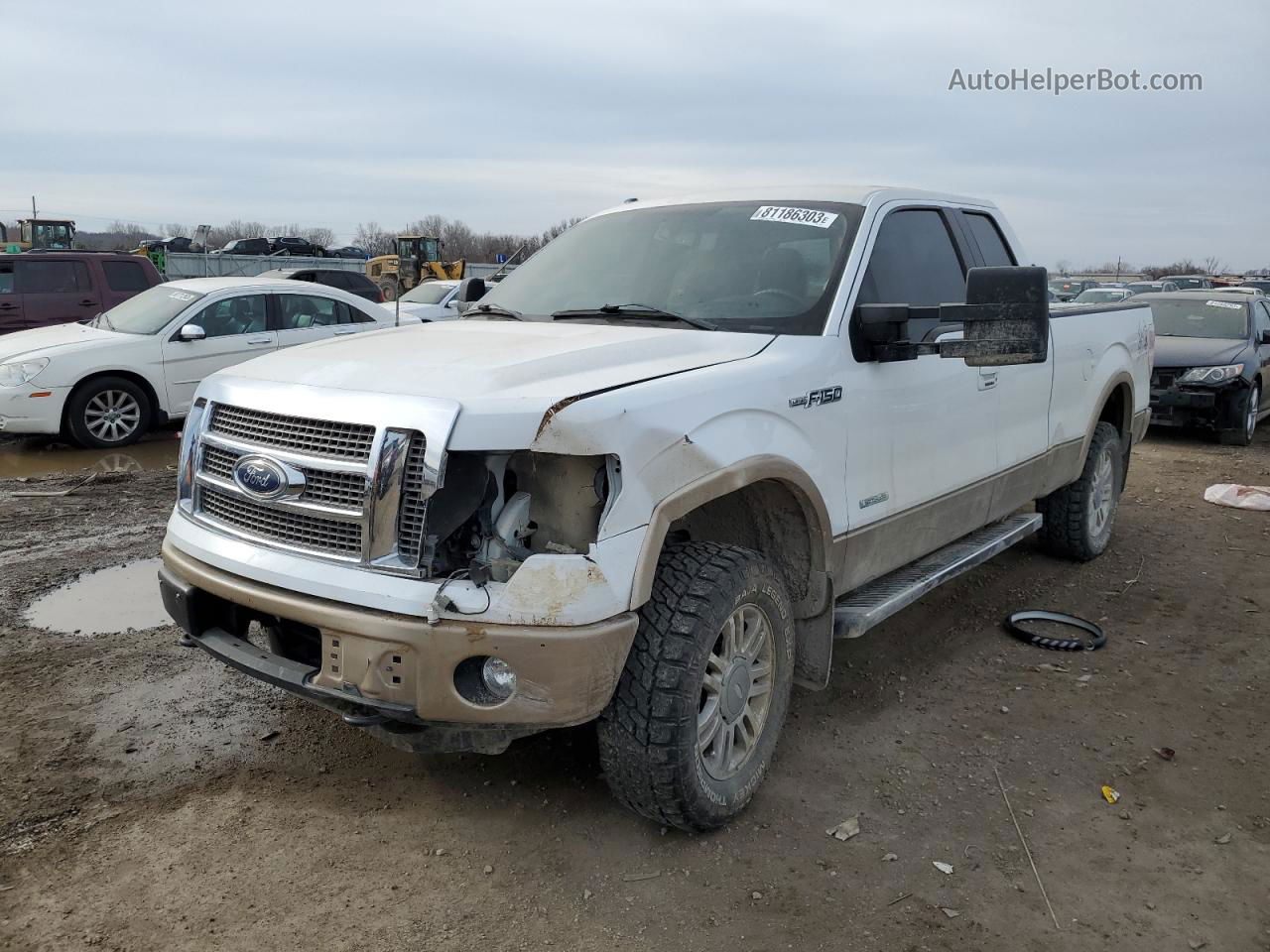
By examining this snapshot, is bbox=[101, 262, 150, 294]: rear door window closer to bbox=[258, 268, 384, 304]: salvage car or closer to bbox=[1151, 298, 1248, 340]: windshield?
bbox=[258, 268, 384, 304]: salvage car

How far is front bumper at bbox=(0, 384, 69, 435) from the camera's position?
30.0 ft

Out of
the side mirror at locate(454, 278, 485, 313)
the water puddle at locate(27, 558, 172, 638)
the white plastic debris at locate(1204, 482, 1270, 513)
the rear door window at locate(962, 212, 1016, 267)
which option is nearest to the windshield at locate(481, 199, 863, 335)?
the side mirror at locate(454, 278, 485, 313)

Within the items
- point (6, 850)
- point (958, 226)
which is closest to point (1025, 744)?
point (958, 226)

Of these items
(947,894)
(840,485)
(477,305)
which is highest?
(477,305)

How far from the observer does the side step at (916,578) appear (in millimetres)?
3808

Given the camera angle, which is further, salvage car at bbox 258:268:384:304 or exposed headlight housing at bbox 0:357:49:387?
salvage car at bbox 258:268:384:304

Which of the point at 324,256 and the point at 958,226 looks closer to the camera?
the point at 958,226

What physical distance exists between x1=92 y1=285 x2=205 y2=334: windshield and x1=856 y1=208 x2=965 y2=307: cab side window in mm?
8232

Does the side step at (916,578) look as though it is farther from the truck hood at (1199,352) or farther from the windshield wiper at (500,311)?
the truck hood at (1199,352)

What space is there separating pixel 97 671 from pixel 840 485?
3.19 meters

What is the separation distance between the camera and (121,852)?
3.03 meters

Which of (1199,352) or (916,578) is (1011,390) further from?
(1199,352)

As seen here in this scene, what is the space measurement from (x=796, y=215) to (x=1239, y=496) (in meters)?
6.19

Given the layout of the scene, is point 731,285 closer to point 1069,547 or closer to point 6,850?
point 6,850
